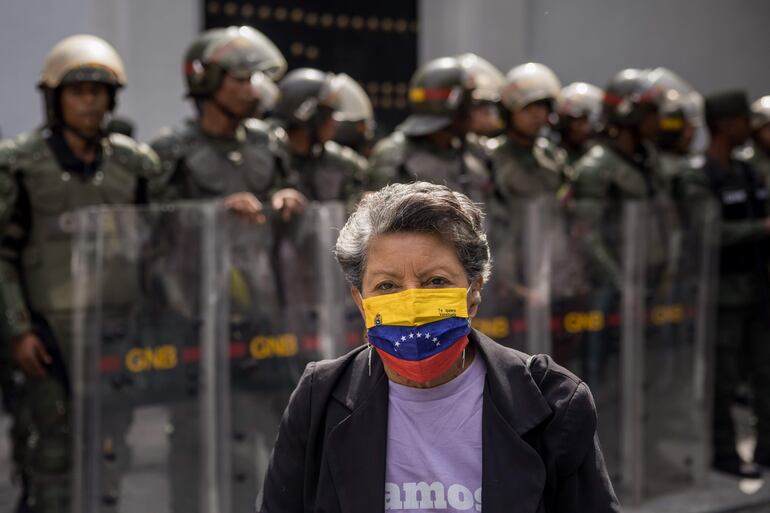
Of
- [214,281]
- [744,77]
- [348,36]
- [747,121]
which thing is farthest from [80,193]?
[744,77]

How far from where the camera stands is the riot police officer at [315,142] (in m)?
6.36

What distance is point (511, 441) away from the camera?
2.20 metres

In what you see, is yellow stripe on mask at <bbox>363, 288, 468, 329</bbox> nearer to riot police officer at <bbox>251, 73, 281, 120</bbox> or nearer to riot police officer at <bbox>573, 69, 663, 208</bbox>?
riot police officer at <bbox>251, 73, 281, 120</bbox>

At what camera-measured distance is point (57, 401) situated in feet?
15.7

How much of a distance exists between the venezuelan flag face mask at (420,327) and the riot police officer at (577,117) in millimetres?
5993

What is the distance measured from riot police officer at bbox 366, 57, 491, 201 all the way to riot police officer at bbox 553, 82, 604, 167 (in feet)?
6.18

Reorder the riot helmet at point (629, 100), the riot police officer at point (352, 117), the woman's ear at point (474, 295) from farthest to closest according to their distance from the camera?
1. the riot police officer at point (352, 117)
2. the riot helmet at point (629, 100)
3. the woman's ear at point (474, 295)

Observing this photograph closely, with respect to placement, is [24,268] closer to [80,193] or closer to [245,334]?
[80,193]

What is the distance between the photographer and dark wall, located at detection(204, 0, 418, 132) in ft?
32.1

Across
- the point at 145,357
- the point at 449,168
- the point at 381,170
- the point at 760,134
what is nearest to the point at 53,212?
the point at 145,357

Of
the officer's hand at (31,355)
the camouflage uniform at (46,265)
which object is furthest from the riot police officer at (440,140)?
the officer's hand at (31,355)

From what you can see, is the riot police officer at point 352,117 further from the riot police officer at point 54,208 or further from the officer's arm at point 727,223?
the officer's arm at point 727,223

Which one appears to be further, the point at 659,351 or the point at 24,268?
the point at 659,351

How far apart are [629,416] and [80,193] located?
2.92 m
